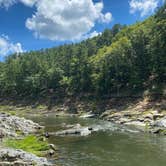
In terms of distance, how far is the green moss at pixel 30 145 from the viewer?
48250 mm

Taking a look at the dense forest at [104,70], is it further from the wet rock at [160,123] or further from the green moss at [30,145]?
the green moss at [30,145]

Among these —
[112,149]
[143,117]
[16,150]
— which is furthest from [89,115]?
[16,150]

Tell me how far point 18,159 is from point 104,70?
83.0 m

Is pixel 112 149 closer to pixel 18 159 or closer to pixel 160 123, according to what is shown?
pixel 18 159

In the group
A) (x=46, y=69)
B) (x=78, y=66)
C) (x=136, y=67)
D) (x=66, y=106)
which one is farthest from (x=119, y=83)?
(x=46, y=69)

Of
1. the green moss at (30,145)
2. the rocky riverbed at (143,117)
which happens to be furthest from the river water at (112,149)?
the rocky riverbed at (143,117)

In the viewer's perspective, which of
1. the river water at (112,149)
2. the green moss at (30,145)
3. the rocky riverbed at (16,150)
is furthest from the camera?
the green moss at (30,145)

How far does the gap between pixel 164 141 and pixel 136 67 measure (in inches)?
2175

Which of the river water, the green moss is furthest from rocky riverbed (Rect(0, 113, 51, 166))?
the river water

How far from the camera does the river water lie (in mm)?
42809

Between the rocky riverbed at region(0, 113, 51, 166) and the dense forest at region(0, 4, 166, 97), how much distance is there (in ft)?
151

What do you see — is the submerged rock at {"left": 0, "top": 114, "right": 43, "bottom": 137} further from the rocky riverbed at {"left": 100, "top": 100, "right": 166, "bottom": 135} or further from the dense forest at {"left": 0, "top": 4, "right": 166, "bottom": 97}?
the dense forest at {"left": 0, "top": 4, "right": 166, "bottom": 97}

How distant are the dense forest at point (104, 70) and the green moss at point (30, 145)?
5631 centimetres

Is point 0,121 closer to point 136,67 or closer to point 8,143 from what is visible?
point 8,143
